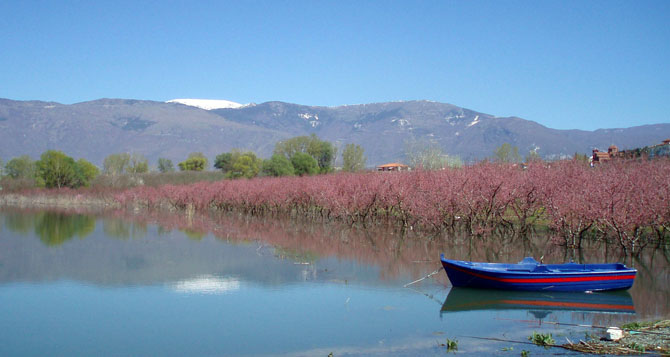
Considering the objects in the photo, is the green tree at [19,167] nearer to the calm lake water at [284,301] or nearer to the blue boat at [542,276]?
the calm lake water at [284,301]

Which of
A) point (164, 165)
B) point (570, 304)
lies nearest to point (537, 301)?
point (570, 304)

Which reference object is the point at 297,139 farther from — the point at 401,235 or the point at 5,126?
the point at 5,126

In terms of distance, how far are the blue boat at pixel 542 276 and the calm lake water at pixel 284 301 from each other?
0.26 meters

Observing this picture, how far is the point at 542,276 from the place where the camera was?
1309 cm

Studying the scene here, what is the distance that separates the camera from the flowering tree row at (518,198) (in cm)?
1841

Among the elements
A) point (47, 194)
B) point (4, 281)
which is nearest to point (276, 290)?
point (4, 281)

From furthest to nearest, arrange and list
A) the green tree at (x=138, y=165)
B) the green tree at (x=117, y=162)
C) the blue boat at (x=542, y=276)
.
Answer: the green tree at (x=138, y=165)
the green tree at (x=117, y=162)
the blue boat at (x=542, y=276)

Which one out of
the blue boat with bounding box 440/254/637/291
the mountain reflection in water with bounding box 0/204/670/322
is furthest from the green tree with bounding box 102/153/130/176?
the blue boat with bounding box 440/254/637/291

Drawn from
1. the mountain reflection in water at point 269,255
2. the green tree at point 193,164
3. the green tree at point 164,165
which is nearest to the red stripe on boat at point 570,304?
the mountain reflection in water at point 269,255

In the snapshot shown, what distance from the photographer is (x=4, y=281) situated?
1590 cm

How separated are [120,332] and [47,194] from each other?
46968 millimetres

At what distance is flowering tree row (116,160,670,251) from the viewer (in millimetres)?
18406

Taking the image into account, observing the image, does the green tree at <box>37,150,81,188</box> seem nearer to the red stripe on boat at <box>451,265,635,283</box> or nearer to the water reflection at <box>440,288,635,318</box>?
the water reflection at <box>440,288,635,318</box>

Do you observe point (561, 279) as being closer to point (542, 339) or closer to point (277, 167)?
point (542, 339)
